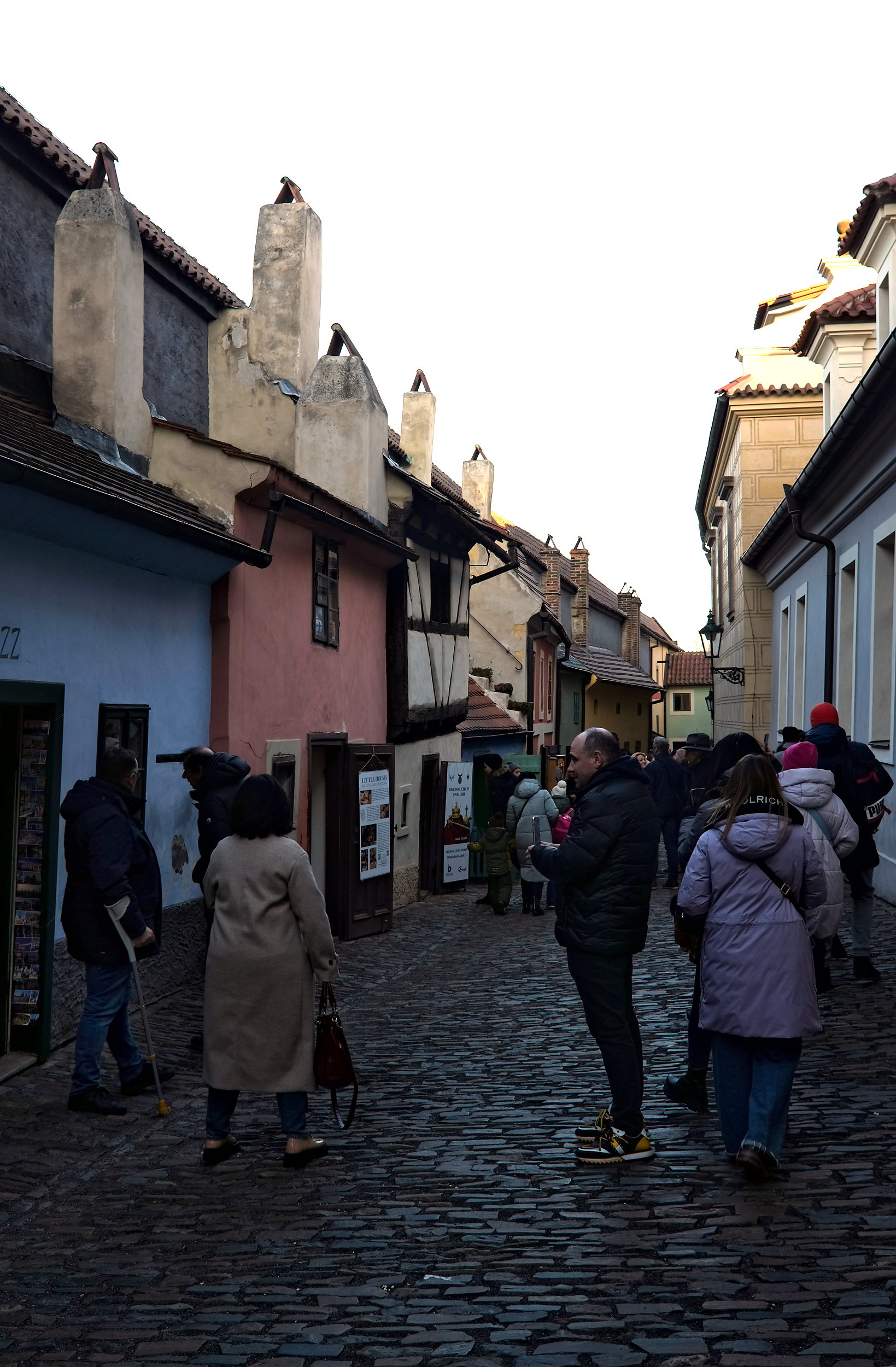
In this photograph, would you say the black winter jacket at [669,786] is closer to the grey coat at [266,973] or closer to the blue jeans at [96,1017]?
the blue jeans at [96,1017]

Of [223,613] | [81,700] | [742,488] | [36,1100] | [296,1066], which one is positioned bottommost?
[36,1100]

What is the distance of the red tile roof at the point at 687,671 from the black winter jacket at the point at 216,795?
238 feet

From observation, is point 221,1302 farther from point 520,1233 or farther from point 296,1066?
point 296,1066

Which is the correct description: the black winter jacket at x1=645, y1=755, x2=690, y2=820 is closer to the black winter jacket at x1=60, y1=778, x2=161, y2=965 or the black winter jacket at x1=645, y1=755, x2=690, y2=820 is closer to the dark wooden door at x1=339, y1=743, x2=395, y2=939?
the dark wooden door at x1=339, y1=743, x2=395, y2=939

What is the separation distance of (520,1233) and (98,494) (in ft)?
16.2

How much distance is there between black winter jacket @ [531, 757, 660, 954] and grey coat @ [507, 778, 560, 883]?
407 inches

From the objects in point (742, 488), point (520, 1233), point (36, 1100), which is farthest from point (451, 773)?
point (520, 1233)

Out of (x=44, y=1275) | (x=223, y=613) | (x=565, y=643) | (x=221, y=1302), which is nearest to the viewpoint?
(x=221, y=1302)

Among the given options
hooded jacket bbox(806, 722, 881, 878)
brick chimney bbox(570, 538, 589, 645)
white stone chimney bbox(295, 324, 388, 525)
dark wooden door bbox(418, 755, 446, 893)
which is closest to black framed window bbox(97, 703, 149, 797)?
hooded jacket bbox(806, 722, 881, 878)

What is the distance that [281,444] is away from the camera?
16344 millimetres

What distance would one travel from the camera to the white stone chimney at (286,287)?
1645 cm

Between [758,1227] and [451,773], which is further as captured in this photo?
[451,773]

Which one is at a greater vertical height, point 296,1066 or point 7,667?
point 7,667

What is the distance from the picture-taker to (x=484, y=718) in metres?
25.9
